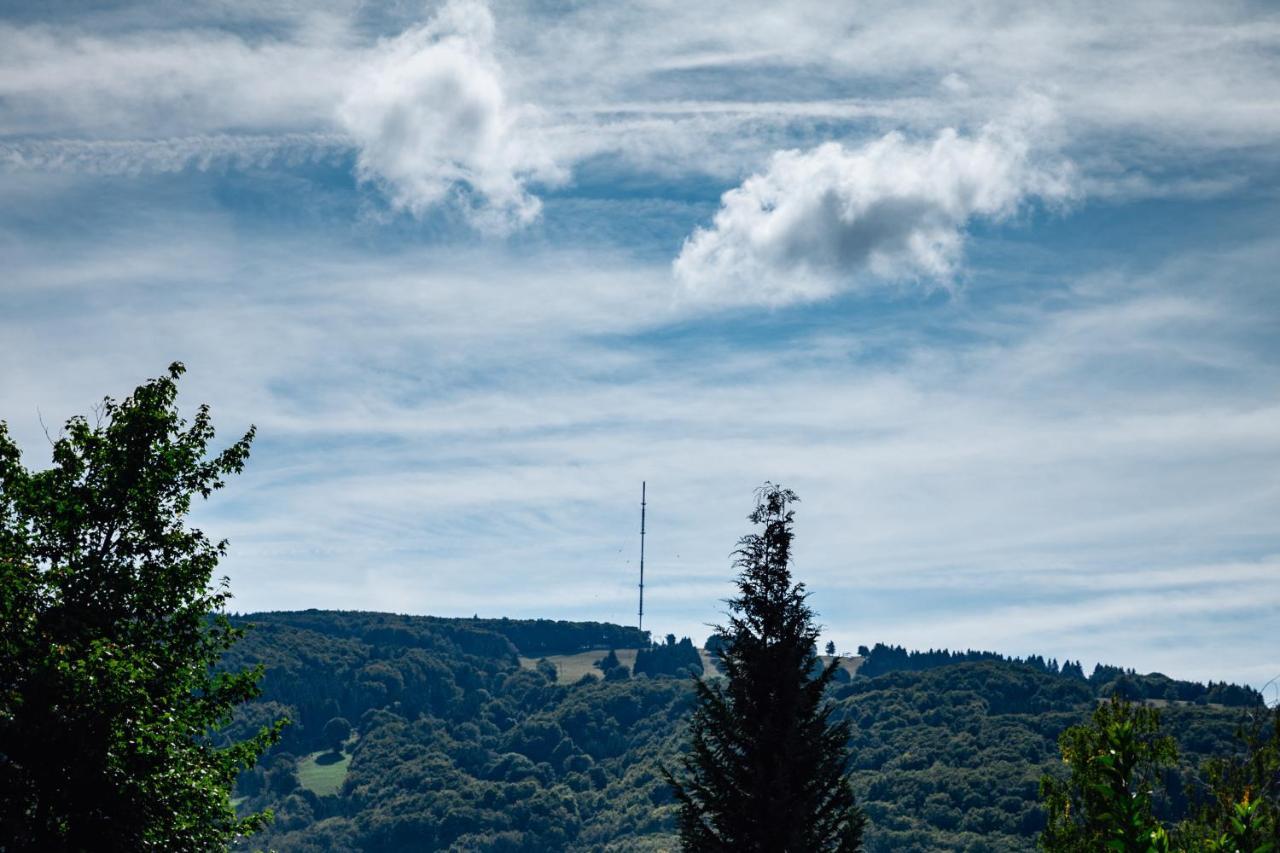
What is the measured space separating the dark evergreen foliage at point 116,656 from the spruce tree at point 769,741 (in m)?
10.6

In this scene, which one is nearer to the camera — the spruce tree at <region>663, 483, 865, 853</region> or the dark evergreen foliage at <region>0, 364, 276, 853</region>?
the dark evergreen foliage at <region>0, 364, 276, 853</region>

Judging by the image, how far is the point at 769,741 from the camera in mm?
30109

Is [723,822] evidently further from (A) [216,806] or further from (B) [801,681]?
(A) [216,806]

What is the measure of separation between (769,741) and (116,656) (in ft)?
49.0

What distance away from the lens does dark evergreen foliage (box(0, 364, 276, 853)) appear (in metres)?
20.6

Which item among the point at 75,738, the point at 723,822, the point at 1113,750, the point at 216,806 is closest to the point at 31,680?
the point at 75,738

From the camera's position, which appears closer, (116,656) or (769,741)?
(116,656)

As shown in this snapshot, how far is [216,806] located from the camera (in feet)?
76.9

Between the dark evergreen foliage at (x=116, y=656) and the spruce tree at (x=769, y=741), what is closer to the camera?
the dark evergreen foliage at (x=116, y=656)

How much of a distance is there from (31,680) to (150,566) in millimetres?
4140

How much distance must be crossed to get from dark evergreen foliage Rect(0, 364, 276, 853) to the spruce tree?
1060cm

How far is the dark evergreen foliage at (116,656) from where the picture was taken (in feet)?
Answer: 67.6

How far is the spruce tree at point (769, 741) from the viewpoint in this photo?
96.8ft

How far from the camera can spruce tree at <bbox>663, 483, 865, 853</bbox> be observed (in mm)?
29500
